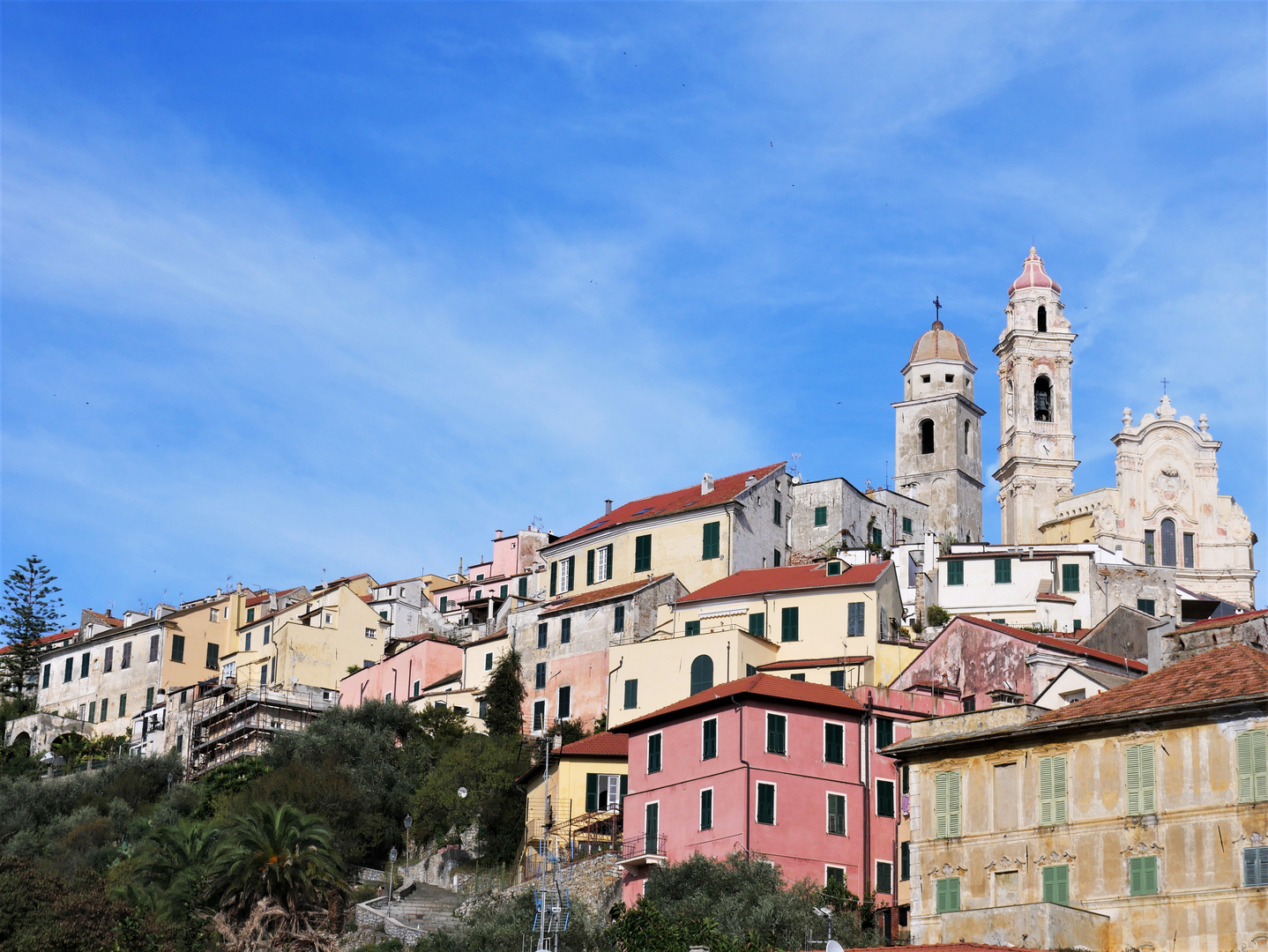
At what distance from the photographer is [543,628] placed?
6694 cm

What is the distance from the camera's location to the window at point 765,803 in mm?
46219

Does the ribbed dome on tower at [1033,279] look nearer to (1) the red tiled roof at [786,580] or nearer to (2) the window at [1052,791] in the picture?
(1) the red tiled roof at [786,580]

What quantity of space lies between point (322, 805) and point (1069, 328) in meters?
52.8

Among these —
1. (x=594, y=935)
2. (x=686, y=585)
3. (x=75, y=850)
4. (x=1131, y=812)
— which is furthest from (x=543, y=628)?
(x=1131, y=812)

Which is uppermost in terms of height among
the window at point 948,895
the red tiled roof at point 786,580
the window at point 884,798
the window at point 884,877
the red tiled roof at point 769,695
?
the red tiled roof at point 786,580

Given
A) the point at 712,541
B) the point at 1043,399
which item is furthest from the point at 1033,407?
the point at 712,541

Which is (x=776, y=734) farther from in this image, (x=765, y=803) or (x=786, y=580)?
(x=786, y=580)

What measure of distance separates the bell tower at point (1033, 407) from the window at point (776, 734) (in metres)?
42.0

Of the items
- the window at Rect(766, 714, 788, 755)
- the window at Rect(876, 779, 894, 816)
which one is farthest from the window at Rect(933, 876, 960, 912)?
the window at Rect(876, 779, 894, 816)

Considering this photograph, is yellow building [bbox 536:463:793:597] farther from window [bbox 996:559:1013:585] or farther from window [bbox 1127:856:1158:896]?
window [bbox 1127:856:1158:896]

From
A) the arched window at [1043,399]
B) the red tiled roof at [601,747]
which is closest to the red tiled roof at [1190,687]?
the red tiled roof at [601,747]

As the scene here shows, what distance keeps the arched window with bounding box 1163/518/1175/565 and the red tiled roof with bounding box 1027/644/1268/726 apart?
1820 inches

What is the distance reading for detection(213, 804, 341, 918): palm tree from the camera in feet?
156

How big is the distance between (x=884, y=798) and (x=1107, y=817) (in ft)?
49.2
